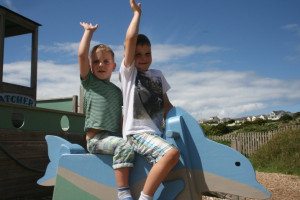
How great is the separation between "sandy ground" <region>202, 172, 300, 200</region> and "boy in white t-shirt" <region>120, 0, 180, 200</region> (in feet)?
12.9

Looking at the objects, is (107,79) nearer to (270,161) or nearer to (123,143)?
(123,143)

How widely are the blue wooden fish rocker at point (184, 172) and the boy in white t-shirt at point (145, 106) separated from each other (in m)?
0.10

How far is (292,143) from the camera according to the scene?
11.3m

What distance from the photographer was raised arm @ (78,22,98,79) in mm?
2648

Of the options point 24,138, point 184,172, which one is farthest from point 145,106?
point 24,138

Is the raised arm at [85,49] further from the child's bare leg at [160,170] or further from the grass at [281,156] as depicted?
the grass at [281,156]

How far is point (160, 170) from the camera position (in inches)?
92.1

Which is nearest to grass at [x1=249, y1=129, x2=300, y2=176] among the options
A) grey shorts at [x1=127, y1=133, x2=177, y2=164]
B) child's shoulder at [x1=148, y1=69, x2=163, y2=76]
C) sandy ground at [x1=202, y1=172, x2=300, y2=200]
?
sandy ground at [x1=202, y1=172, x2=300, y2=200]

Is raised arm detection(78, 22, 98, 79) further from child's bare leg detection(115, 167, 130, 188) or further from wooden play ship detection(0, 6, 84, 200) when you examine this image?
wooden play ship detection(0, 6, 84, 200)

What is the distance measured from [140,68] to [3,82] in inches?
215

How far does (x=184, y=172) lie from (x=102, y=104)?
72cm

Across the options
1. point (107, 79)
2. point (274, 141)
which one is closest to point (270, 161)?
point (274, 141)

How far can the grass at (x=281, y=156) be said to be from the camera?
10.5 m

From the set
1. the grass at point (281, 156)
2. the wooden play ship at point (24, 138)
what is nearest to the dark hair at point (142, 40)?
the wooden play ship at point (24, 138)
